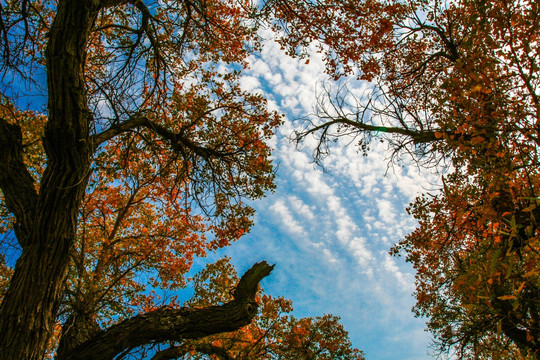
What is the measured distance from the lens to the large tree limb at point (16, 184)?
13.9 ft

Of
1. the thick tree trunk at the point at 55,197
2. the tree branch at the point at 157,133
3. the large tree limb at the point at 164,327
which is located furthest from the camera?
the tree branch at the point at 157,133

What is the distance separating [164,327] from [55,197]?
7.98 ft

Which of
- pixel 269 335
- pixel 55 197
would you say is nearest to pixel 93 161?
pixel 55 197

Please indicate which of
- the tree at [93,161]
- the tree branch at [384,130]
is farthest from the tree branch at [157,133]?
the tree branch at [384,130]

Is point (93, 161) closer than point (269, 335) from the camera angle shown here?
Yes

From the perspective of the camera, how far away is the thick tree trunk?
12.2 feet

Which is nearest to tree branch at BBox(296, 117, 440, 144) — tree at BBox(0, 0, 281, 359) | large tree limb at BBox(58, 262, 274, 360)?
tree at BBox(0, 0, 281, 359)

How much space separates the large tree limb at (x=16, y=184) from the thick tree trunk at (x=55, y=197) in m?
0.04

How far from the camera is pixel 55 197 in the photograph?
4.19m

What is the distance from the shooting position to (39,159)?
9.47 meters

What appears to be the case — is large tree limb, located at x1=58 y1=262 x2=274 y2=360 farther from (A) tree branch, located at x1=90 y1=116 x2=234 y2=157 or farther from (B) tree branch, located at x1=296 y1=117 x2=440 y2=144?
(B) tree branch, located at x1=296 y1=117 x2=440 y2=144

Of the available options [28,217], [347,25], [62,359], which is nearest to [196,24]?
[347,25]

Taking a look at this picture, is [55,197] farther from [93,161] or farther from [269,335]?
[269,335]

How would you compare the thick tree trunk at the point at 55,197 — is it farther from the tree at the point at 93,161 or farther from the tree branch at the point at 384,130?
the tree branch at the point at 384,130
